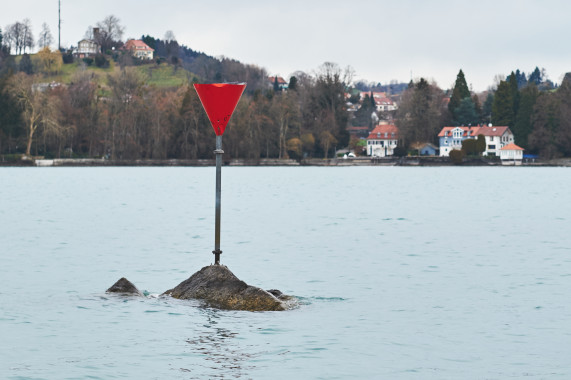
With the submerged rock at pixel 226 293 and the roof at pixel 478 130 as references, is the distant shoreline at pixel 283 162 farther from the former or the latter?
the submerged rock at pixel 226 293

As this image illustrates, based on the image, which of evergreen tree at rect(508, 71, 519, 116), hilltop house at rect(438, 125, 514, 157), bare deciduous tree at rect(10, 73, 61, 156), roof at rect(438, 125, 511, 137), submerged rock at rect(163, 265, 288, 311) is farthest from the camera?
hilltop house at rect(438, 125, 514, 157)

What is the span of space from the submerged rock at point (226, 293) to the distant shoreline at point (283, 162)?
458ft

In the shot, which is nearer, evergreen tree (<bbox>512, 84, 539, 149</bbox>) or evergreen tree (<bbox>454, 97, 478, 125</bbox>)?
evergreen tree (<bbox>512, 84, 539, 149</bbox>)

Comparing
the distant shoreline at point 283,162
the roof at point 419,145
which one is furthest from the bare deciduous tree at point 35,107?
the roof at point 419,145

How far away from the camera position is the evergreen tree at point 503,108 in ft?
589

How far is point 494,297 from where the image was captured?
66.4 feet

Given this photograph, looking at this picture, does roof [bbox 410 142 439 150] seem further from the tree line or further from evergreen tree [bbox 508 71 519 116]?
the tree line

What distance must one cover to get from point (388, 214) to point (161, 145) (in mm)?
107699

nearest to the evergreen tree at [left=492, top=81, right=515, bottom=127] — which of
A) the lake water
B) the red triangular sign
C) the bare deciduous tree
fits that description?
the bare deciduous tree

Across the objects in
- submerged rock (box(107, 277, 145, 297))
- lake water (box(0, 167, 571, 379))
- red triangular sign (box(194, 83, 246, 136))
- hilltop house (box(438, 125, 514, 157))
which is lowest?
lake water (box(0, 167, 571, 379))

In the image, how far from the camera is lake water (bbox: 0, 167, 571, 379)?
13734 millimetres

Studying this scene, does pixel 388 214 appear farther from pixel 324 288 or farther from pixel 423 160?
pixel 423 160

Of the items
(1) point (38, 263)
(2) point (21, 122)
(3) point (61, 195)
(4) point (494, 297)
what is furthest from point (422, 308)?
(2) point (21, 122)

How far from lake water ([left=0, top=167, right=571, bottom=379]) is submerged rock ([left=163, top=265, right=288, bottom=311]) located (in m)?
0.32
